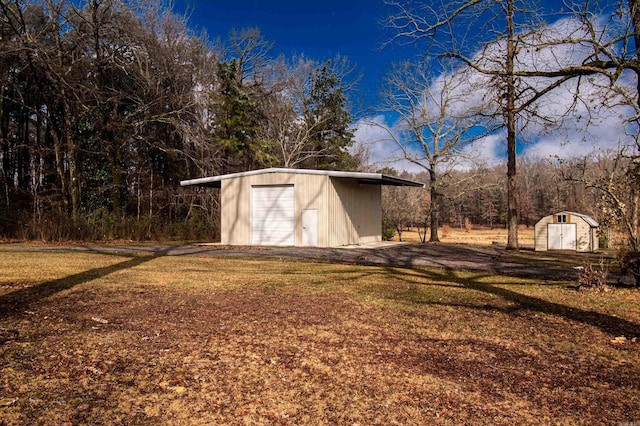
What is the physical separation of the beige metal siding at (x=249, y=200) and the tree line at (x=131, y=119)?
158 inches

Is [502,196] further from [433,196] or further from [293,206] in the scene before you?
[293,206]

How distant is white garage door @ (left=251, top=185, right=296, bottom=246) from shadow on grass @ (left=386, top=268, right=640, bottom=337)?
921cm

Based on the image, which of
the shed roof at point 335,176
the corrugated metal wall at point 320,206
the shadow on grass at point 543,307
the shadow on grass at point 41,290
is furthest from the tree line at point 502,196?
the shadow on grass at point 41,290

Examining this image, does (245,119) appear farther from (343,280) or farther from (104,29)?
(343,280)

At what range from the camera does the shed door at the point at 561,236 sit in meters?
21.8

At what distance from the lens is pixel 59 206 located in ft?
70.9

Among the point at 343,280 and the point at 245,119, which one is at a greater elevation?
the point at 245,119

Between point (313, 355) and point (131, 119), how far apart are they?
23742mm

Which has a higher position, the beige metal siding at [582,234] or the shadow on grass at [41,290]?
the beige metal siding at [582,234]

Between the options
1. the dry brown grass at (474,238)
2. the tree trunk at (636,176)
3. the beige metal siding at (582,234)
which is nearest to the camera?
the tree trunk at (636,176)

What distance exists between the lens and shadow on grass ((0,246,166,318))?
207 inches

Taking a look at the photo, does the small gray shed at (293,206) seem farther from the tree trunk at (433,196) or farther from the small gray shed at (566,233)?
the small gray shed at (566,233)

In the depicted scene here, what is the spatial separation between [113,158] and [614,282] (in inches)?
919

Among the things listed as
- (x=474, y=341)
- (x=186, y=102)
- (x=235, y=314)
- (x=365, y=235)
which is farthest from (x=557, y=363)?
(x=186, y=102)
